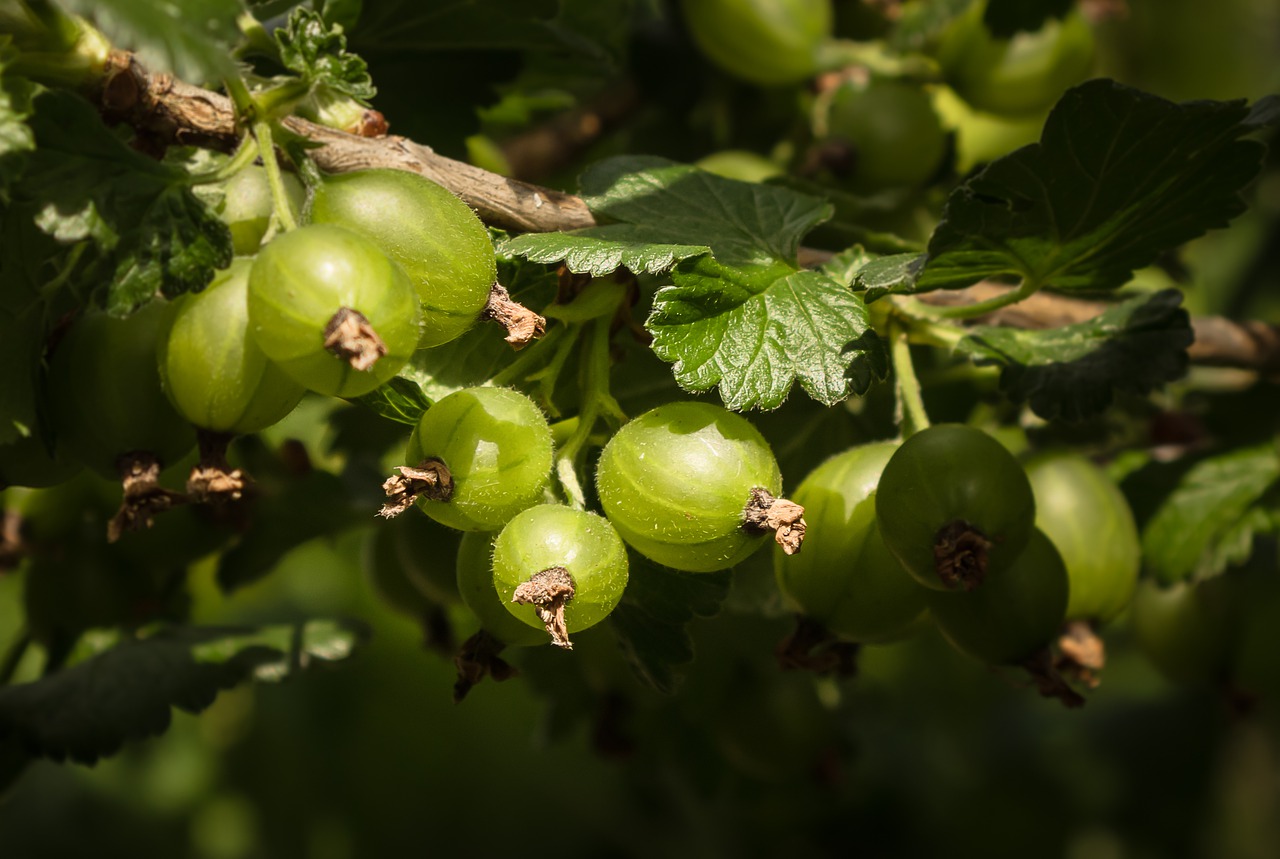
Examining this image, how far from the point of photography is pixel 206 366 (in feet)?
2.71

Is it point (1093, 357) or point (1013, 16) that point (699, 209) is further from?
point (1013, 16)

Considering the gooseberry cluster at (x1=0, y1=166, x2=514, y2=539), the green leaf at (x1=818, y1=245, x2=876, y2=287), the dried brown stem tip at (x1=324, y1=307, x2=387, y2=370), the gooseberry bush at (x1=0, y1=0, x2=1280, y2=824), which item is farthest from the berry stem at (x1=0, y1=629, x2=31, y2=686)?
the green leaf at (x1=818, y1=245, x2=876, y2=287)

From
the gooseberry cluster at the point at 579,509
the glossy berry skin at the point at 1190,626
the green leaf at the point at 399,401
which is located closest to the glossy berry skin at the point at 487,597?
the gooseberry cluster at the point at 579,509

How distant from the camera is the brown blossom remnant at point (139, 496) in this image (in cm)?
91

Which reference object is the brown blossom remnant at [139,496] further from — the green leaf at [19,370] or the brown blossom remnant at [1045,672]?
the brown blossom remnant at [1045,672]

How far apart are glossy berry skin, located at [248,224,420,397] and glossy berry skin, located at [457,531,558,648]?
187 millimetres

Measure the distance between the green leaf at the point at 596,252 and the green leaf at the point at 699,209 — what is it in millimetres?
38

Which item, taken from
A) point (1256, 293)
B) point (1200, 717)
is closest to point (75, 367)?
point (1256, 293)

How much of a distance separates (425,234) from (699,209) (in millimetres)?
316

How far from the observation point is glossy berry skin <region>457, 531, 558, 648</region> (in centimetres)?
91

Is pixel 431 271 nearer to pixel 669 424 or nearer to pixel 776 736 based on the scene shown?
pixel 669 424

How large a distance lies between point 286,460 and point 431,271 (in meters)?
0.78

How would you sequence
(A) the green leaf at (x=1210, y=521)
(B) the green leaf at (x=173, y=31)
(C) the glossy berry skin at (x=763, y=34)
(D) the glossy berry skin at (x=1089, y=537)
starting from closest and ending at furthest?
(B) the green leaf at (x=173, y=31)
(D) the glossy berry skin at (x=1089, y=537)
(A) the green leaf at (x=1210, y=521)
(C) the glossy berry skin at (x=763, y=34)

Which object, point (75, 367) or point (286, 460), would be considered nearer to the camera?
point (75, 367)
